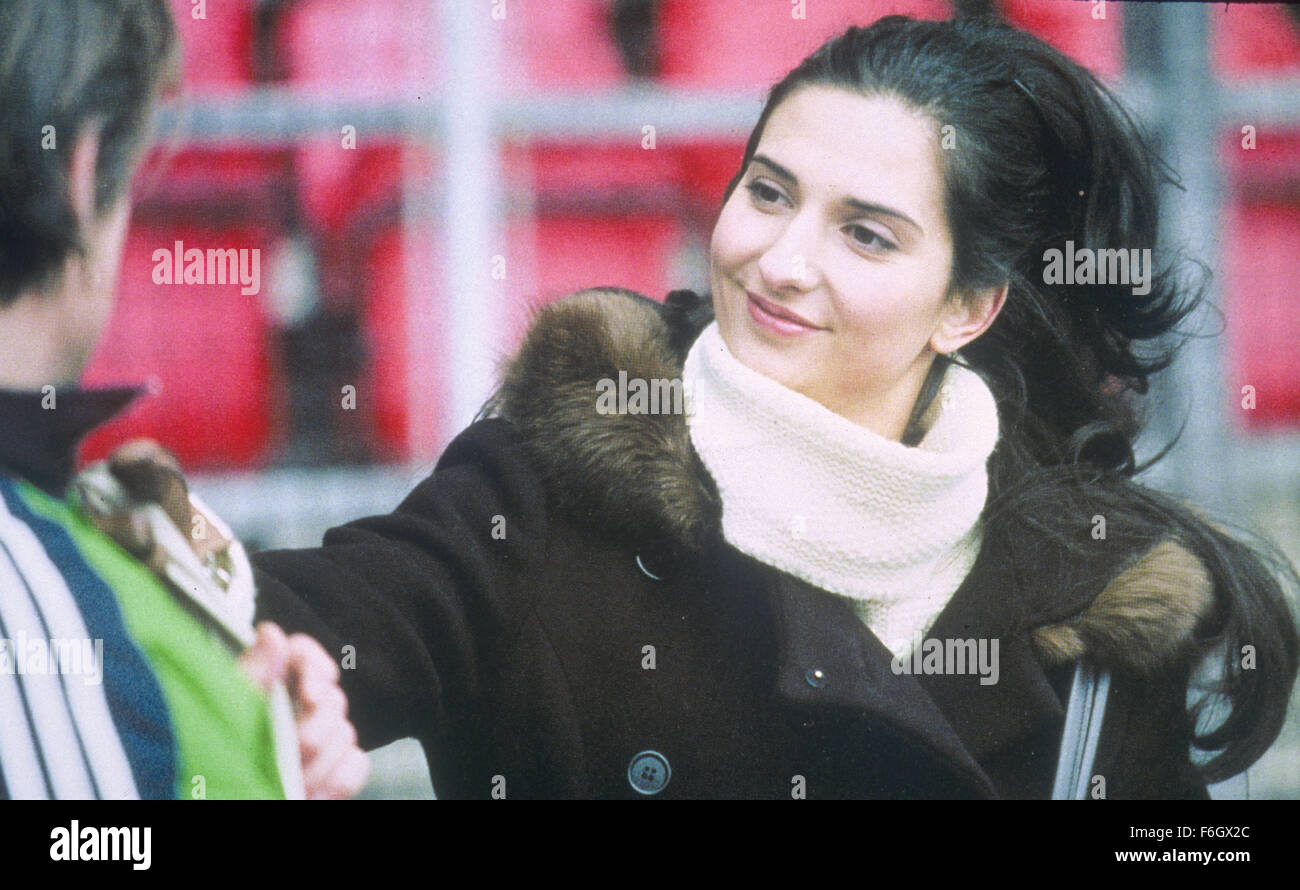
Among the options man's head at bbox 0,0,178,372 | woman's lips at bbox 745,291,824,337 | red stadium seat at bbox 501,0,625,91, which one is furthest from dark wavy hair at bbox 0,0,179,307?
woman's lips at bbox 745,291,824,337

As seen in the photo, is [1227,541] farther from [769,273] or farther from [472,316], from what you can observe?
[472,316]

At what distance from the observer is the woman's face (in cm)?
201

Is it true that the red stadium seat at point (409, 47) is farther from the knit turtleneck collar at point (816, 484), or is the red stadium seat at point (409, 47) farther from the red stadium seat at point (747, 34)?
the knit turtleneck collar at point (816, 484)

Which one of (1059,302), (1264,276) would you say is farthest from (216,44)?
(1264,276)

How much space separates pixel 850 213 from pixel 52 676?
4.14 ft

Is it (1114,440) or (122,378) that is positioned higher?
(122,378)

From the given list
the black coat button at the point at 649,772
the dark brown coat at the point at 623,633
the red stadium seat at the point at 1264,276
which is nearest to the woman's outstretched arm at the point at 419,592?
the dark brown coat at the point at 623,633

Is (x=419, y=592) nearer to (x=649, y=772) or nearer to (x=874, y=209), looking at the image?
(x=649, y=772)

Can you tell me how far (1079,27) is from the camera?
2621 mm

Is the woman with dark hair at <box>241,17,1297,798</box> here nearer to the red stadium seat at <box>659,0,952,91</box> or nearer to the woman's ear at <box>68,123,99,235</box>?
the red stadium seat at <box>659,0,952,91</box>

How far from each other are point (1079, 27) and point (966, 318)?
0.84 m

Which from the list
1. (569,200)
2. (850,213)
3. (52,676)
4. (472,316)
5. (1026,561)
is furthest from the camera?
(569,200)
